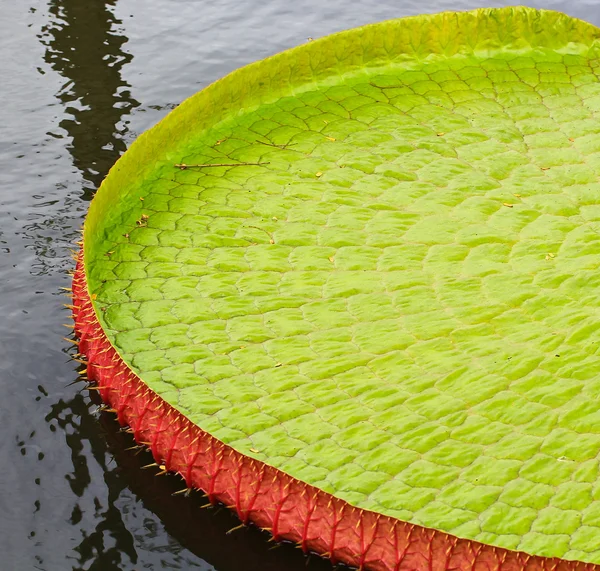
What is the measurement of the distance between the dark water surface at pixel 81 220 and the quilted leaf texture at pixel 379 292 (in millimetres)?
40

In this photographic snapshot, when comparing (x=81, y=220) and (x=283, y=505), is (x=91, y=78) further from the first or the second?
(x=283, y=505)

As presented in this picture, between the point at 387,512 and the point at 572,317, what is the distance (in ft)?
1.00

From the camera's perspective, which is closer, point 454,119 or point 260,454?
point 260,454

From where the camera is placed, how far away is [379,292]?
33.2 inches

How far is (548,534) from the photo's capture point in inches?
24.1

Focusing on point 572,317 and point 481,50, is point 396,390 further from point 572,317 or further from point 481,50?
point 481,50

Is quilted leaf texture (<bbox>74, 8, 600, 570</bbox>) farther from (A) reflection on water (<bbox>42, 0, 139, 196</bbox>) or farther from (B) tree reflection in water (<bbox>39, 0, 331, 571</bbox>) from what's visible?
(A) reflection on water (<bbox>42, 0, 139, 196</bbox>)

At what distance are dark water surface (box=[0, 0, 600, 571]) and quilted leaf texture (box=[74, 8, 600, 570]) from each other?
0.04m

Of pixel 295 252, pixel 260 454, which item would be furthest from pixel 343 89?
pixel 260 454

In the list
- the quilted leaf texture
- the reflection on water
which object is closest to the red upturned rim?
the quilted leaf texture

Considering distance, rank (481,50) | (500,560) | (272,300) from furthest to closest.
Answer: (481,50) → (272,300) → (500,560)

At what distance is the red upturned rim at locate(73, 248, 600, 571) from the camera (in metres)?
0.60

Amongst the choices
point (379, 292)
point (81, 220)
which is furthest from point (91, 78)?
point (379, 292)

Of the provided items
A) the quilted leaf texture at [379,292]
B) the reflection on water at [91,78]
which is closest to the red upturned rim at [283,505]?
the quilted leaf texture at [379,292]
